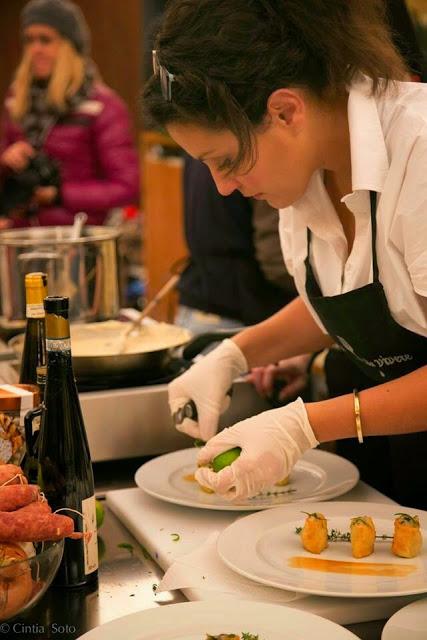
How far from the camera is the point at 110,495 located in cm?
158

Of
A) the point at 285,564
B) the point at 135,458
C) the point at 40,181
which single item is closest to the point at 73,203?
the point at 40,181

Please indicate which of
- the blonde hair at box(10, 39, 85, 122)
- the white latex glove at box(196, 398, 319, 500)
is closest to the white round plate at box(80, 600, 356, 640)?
the white latex glove at box(196, 398, 319, 500)

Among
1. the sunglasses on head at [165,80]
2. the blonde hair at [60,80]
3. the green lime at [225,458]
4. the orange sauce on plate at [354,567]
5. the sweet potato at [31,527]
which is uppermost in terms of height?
the blonde hair at [60,80]

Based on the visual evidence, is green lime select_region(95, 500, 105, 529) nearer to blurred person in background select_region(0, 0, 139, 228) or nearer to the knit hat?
blurred person in background select_region(0, 0, 139, 228)

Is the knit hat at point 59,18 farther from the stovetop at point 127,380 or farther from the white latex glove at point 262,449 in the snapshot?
the white latex glove at point 262,449

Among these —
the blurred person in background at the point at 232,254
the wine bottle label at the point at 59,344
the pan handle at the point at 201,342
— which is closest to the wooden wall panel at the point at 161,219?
the blurred person in background at the point at 232,254

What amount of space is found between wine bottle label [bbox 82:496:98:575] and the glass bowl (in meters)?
0.15

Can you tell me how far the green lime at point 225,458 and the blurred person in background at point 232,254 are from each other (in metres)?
1.57

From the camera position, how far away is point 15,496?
1146 mm

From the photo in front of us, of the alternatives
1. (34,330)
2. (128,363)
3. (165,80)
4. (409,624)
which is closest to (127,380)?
(128,363)

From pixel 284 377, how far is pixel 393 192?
592 millimetres

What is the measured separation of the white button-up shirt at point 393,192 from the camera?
4.53ft

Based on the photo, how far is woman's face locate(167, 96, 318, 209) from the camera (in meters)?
1.43

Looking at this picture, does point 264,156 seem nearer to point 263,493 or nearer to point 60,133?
point 263,493
